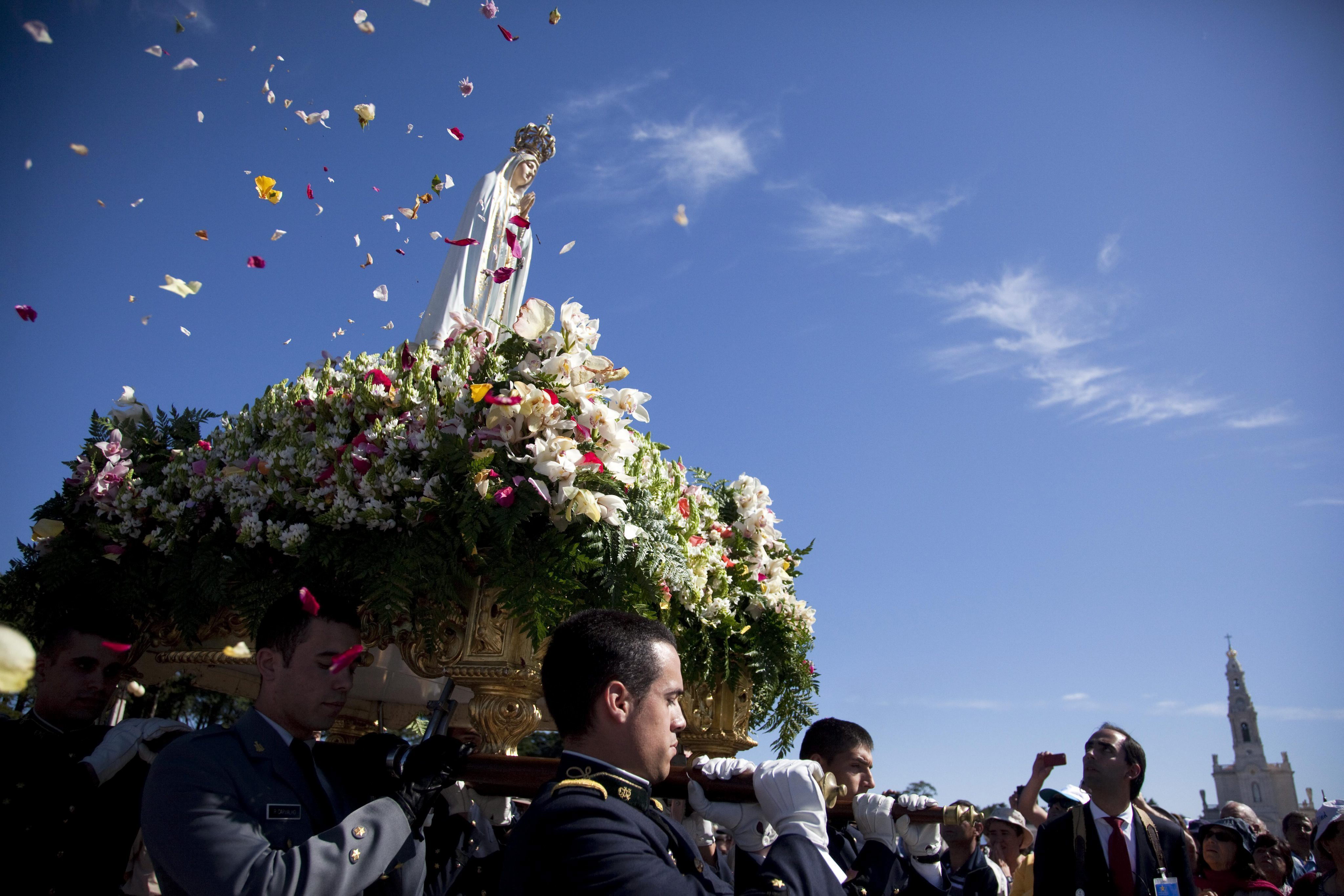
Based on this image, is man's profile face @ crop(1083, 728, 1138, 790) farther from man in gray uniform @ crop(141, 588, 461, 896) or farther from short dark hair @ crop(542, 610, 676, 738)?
man in gray uniform @ crop(141, 588, 461, 896)

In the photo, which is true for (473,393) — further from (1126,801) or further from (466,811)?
(1126,801)

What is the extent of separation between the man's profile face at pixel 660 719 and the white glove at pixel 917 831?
145 cm

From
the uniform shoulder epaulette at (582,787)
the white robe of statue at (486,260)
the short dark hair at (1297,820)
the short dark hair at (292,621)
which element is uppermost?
the white robe of statue at (486,260)

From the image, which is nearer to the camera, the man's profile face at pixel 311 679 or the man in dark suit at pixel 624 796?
the man in dark suit at pixel 624 796

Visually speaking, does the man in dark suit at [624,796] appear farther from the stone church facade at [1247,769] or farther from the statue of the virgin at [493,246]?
the stone church facade at [1247,769]

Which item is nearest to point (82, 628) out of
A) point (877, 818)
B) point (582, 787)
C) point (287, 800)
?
point (287, 800)

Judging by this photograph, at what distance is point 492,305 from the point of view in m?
8.05

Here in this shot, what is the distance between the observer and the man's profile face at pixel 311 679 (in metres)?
2.91

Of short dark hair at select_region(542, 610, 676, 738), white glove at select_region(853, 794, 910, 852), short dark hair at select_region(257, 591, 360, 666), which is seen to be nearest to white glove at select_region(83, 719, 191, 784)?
short dark hair at select_region(257, 591, 360, 666)

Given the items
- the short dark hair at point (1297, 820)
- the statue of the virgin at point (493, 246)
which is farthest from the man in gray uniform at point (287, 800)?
the short dark hair at point (1297, 820)

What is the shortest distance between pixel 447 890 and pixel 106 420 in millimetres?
3204

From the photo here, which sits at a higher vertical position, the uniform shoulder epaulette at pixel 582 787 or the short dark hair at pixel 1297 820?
the short dark hair at pixel 1297 820

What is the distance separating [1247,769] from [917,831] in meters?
111

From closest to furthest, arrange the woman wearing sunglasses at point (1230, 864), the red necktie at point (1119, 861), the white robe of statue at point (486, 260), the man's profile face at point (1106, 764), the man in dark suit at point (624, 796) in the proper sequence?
the man in dark suit at point (624, 796)
the red necktie at point (1119, 861)
the man's profile face at point (1106, 764)
the woman wearing sunglasses at point (1230, 864)
the white robe of statue at point (486, 260)
